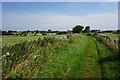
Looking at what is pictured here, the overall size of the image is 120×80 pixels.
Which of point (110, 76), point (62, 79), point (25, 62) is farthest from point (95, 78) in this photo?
point (25, 62)

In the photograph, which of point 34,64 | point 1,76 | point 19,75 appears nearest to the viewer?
point 1,76

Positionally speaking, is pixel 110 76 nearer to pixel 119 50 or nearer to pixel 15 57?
pixel 119 50

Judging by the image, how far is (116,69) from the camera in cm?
634

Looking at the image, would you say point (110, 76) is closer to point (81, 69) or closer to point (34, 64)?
point (81, 69)

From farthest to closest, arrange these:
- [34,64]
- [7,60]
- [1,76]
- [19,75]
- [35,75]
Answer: [34,64]
[35,75]
[7,60]
[19,75]
[1,76]

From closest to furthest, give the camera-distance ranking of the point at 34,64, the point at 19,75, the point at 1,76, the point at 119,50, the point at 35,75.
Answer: the point at 1,76, the point at 19,75, the point at 35,75, the point at 34,64, the point at 119,50

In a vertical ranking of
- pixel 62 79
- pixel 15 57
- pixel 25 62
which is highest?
pixel 15 57

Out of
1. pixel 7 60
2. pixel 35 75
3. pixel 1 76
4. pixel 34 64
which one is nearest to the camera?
pixel 1 76

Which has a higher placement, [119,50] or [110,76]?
[119,50]

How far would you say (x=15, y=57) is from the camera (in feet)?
18.2

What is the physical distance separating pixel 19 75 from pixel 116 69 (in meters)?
6.73

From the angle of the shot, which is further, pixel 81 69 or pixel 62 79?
pixel 81 69

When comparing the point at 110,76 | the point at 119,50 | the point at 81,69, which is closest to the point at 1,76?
the point at 81,69

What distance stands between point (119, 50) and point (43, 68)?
8.75m
